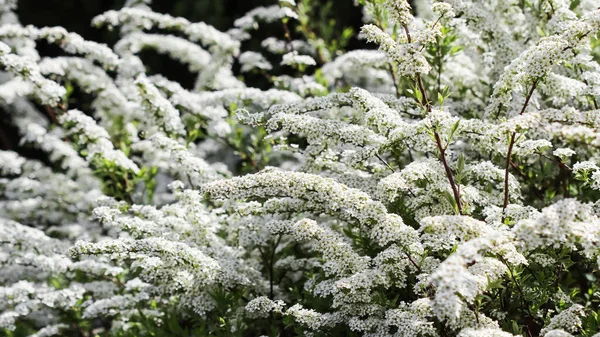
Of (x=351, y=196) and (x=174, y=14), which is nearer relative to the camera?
(x=351, y=196)

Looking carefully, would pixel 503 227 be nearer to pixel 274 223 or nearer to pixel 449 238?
pixel 449 238

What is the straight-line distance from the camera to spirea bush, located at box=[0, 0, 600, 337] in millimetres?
2904

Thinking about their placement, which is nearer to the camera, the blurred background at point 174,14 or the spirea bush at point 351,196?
the spirea bush at point 351,196

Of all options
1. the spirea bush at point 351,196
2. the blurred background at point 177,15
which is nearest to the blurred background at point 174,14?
the blurred background at point 177,15

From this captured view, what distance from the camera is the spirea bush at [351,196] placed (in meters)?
2.90

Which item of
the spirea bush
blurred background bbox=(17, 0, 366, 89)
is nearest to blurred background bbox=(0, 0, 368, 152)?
blurred background bbox=(17, 0, 366, 89)

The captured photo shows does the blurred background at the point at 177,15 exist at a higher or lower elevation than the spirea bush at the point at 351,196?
higher

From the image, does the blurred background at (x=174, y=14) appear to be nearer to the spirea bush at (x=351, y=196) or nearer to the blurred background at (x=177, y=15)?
the blurred background at (x=177, y=15)

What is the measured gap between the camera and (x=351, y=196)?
3.06m

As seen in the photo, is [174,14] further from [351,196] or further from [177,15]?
[351,196]

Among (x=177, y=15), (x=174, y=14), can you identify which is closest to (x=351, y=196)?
(x=177, y=15)

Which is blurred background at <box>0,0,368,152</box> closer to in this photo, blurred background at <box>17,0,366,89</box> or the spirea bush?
blurred background at <box>17,0,366,89</box>

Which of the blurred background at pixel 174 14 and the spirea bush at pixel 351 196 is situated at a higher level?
the blurred background at pixel 174 14

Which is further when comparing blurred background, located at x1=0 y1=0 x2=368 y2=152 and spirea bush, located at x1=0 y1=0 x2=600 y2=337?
blurred background, located at x1=0 y1=0 x2=368 y2=152
